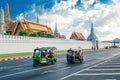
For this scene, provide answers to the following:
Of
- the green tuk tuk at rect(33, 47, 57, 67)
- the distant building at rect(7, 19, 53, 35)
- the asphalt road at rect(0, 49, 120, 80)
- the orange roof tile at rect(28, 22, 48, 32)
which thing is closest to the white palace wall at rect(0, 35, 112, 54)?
the distant building at rect(7, 19, 53, 35)

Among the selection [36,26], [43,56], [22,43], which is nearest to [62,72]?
[43,56]

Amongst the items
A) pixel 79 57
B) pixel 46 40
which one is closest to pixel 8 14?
pixel 46 40

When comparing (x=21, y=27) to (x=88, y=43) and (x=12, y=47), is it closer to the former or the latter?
(x=88, y=43)

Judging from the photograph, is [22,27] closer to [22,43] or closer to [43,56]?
[22,43]

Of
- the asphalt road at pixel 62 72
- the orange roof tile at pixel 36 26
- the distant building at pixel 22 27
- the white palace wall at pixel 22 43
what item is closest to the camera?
the asphalt road at pixel 62 72

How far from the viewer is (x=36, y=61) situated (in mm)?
27656

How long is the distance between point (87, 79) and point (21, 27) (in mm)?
97788

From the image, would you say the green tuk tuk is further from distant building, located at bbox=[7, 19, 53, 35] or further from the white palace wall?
distant building, located at bbox=[7, 19, 53, 35]

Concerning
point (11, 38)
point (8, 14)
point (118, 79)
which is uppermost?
point (8, 14)

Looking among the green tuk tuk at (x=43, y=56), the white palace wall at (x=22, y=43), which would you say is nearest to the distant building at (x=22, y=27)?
the white palace wall at (x=22, y=43)

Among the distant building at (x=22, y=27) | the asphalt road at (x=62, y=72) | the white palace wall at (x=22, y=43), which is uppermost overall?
the distant building at (x=22, y=27)

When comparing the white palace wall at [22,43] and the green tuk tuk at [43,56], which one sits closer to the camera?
the green tuk tuk at [43,56]

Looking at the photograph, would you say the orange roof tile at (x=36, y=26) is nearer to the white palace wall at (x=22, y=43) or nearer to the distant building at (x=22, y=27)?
the distant building at (x=22, y=27)

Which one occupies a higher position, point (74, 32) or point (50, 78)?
point (74, 32)
